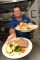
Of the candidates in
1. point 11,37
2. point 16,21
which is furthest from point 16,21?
point 11,37

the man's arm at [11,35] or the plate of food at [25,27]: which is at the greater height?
the plate of food at [25,27]

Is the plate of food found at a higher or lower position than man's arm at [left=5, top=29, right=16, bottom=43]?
higher

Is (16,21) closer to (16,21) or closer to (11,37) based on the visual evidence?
(16,21)

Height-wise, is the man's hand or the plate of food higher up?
the plate of food

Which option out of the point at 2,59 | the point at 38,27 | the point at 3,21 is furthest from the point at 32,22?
the point at 2,59

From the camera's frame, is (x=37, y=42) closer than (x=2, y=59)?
No

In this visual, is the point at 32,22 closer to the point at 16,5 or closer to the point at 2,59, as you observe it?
the point at 16,5

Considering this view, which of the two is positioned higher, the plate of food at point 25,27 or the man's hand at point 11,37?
the plate of food at point 25,27

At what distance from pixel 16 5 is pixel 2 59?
34 centimetres

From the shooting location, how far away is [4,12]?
0.78 meters

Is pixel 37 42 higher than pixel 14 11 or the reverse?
the reverse

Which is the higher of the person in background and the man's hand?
the person in background

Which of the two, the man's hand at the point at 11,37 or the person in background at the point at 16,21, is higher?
the person in background at the point at 16,21

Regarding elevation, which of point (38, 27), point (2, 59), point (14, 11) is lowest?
point (2, 59)
